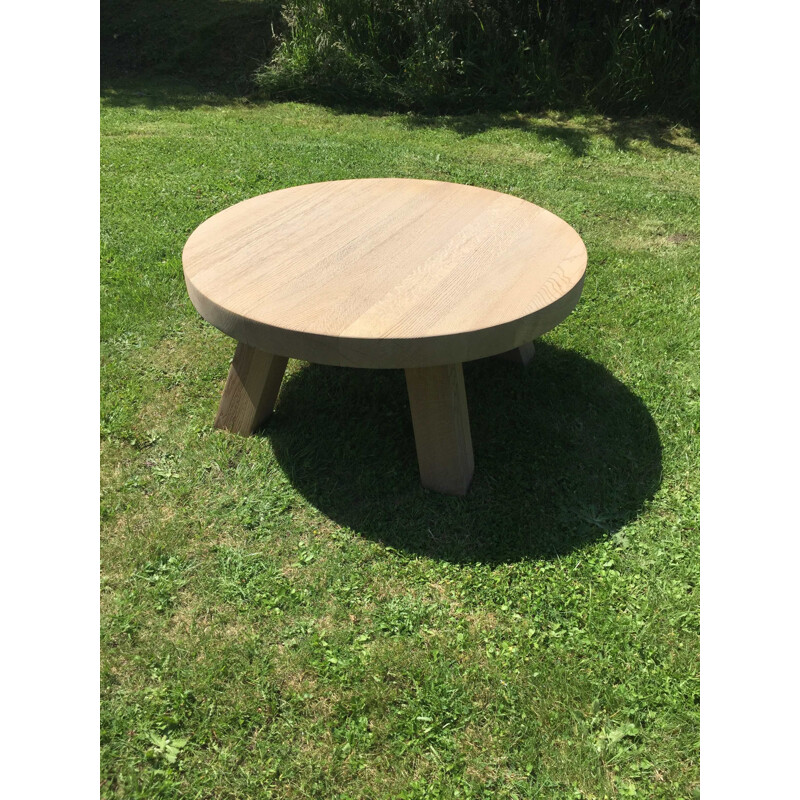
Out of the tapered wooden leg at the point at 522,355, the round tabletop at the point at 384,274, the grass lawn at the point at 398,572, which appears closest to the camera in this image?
the grass lawn at the point at 398,572

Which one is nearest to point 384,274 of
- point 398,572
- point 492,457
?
point 492,457

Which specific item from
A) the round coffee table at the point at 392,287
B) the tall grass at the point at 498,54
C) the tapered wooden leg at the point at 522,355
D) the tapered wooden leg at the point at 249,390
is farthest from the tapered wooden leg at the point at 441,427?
the tall grass at the point at 498,54

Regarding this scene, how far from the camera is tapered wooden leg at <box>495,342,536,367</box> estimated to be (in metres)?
3.58

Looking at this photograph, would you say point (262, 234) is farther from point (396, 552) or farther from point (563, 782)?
point (563, 782)

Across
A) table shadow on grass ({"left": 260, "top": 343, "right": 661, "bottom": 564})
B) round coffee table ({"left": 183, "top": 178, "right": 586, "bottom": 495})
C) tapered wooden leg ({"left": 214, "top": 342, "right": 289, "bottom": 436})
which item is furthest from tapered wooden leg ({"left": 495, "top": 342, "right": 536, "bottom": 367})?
tapered wooden leg ({"left": 214, "top": 342, "right": 289, "bottom": 436})

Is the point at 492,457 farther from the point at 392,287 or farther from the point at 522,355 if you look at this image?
the point at 392,287

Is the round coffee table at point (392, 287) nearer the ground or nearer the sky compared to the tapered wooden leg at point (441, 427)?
nearer the sky

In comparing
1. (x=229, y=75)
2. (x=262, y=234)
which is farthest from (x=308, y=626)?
(x=229, y=75)

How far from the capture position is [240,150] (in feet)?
20.9

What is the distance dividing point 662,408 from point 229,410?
6.40 ft

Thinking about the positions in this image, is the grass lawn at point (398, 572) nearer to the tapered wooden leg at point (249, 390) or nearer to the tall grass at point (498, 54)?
the tapered wooden leg at point (249, 390)

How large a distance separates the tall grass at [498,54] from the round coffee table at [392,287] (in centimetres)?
488

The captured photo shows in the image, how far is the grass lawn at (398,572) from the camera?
79.0 inches

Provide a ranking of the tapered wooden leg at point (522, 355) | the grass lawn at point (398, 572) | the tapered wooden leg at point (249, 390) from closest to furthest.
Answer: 1. the grass lawn at point (398, 572)
2. the tapered wooden leg at point (249, 390)
3. the tapered wooden leg at point (522, 355)
